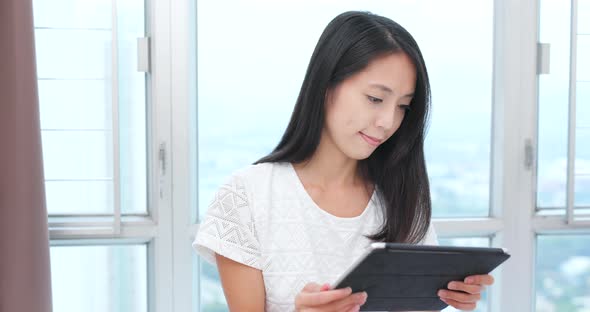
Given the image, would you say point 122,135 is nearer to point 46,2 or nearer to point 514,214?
point 46,2

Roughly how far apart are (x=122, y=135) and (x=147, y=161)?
111 mm

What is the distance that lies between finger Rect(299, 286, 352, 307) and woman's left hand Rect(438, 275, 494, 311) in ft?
0.76

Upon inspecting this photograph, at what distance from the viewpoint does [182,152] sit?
1.99 meters

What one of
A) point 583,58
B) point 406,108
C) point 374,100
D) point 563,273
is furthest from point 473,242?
point 374,100

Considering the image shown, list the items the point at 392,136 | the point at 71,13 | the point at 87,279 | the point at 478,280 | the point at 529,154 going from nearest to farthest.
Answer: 1. the point at 478,280
2. the point at 392,136
3. the point at 71,13
4. the point at 87,279
5. the point at 529,154

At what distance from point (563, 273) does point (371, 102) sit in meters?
1.21

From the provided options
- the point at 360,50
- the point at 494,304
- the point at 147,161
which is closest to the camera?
the point at 360,50

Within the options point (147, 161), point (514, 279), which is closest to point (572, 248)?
point (514, 279)

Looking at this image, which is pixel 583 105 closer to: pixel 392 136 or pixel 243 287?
pixel 392 136

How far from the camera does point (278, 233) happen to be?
1494mm

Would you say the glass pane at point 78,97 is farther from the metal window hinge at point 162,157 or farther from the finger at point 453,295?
the finger at point 453,295

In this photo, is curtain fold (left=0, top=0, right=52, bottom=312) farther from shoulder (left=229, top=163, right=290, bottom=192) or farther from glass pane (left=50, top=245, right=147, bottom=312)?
shoulder (left=229, top=163, right=290, bottom=192)

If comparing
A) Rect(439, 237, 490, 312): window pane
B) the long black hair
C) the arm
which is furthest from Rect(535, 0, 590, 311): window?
the arm

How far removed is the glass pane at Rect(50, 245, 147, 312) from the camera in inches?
79.1
